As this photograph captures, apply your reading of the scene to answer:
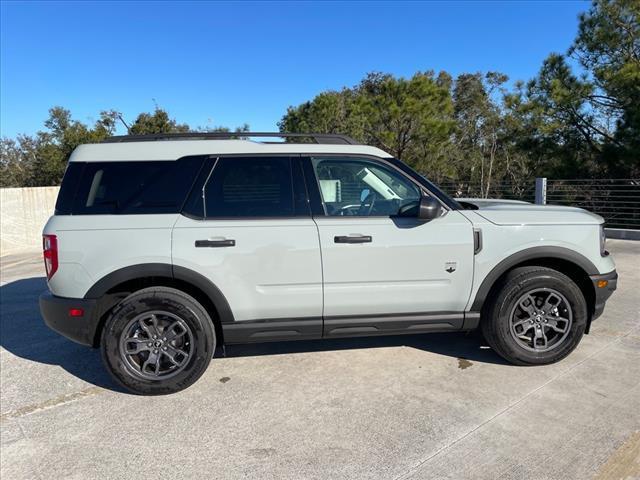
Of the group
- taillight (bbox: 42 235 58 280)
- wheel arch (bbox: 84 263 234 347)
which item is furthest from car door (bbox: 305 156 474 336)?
taillight (bbox: 42 235 58 280)

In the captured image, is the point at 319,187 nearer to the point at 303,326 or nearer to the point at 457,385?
the point at 303,326

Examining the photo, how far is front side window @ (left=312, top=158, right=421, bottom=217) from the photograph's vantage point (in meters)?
3.47

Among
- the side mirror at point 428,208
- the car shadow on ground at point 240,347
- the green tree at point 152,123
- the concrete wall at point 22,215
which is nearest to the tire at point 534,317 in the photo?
the car shadow on ground at point 240,347

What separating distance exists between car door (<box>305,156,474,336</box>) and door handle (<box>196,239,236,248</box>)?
0.66 metres

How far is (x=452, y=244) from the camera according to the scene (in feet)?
11.2

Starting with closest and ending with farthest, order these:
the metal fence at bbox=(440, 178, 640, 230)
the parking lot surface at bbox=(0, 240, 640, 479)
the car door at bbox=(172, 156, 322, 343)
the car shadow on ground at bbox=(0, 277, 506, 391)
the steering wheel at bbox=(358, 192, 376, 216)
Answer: the parking lot surface at bbox=(0, 240, 640, 479), the car door at bbox=(172, 156, 322, 343), the steering wheel at bbox=(358, 192, 376, 216), the car shadow on ground at bbox=(0, 277, 506, 391), the metal fence at bbox=(440, 178, 640, 230)

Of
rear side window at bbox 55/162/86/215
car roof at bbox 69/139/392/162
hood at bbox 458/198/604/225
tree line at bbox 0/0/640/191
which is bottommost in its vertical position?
hood at bbox 458/198/604/225

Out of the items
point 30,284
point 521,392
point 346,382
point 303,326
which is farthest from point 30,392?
point 30,284

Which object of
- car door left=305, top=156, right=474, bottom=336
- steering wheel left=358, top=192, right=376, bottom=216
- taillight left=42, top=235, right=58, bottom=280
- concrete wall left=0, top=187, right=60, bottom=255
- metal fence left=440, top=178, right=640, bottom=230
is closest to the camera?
taillight left=42, top=235, right=58, bottom=280

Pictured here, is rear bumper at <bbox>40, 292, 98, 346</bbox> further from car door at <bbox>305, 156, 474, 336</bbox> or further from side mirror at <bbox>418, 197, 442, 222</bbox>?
side mirror at <bbox>418, 197, 442, 222</bbox>

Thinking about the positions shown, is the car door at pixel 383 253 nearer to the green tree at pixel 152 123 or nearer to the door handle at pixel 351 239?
the door handle at pixel 351 239

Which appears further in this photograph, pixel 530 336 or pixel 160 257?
pixel 530 336

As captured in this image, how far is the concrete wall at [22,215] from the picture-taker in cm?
1267

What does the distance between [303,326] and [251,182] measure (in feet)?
3.90
